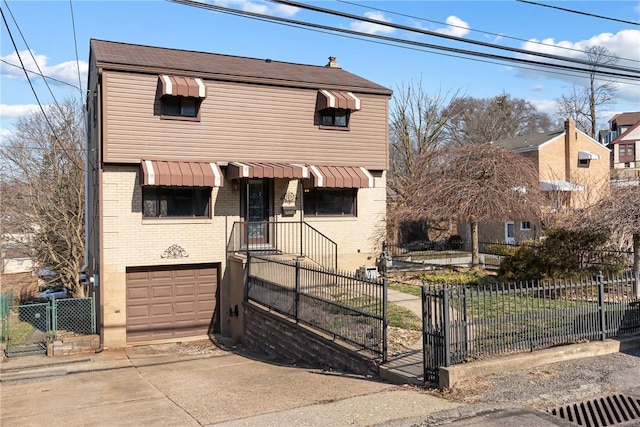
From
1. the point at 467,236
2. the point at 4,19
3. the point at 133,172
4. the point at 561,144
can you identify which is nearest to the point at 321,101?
the point at 133,172

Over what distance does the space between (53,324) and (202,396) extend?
8.18m

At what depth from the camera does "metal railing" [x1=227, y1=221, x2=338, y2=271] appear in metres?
17.0

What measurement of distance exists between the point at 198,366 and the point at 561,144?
98.7 feet

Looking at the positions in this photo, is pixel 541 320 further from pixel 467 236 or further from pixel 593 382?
pixel 467 236

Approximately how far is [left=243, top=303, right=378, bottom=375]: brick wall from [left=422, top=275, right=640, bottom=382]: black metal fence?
151 cm

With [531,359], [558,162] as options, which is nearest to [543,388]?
[531,359]

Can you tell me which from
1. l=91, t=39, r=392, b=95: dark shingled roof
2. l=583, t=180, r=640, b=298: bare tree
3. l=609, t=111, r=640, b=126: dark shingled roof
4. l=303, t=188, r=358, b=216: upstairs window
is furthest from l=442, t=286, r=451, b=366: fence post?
l=609, t=111, r=640, b=126: dark shingled roof

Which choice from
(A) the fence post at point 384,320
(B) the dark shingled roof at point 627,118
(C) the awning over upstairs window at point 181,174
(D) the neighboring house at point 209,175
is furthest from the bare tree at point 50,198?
(B) the dark shingled roof at point 627,118

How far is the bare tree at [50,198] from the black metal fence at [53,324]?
1022 cm

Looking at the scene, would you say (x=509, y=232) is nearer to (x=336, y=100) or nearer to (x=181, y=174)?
(x=336, y=100)

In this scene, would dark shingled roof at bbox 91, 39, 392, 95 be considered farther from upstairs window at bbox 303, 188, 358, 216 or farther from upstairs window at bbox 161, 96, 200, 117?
upstairs window at bbox 303, 188, 358, 216

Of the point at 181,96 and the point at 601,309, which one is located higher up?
the point at 181,96

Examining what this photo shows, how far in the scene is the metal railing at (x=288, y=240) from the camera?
669 inches

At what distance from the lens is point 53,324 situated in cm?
1482
